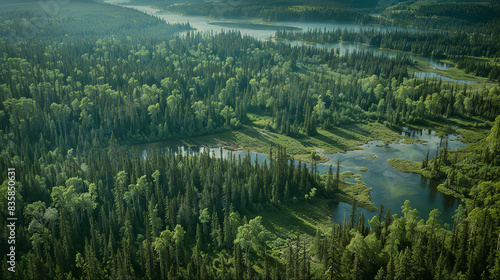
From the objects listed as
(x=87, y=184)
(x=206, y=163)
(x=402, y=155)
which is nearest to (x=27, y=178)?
(x=87, y=184)

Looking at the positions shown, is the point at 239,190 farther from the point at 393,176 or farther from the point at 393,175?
the point at 393,175

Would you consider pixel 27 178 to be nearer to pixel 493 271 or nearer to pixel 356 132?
pixel 493 271

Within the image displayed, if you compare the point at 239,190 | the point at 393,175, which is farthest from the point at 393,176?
the point at 239,190

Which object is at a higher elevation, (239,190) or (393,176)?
(239,190)

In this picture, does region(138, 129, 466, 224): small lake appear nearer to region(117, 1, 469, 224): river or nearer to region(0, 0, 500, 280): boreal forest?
region(117, 1, 469, 224): river

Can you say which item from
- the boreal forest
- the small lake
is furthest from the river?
the boreal forest

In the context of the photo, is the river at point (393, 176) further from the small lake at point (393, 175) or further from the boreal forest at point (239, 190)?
the boreal forest at point (239, 190)

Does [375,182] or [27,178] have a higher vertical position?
[27,178]

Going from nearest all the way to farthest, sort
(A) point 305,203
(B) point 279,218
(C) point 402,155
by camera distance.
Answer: (B) point 279,218 → (A) point 305,203 → (C) point 402,155
